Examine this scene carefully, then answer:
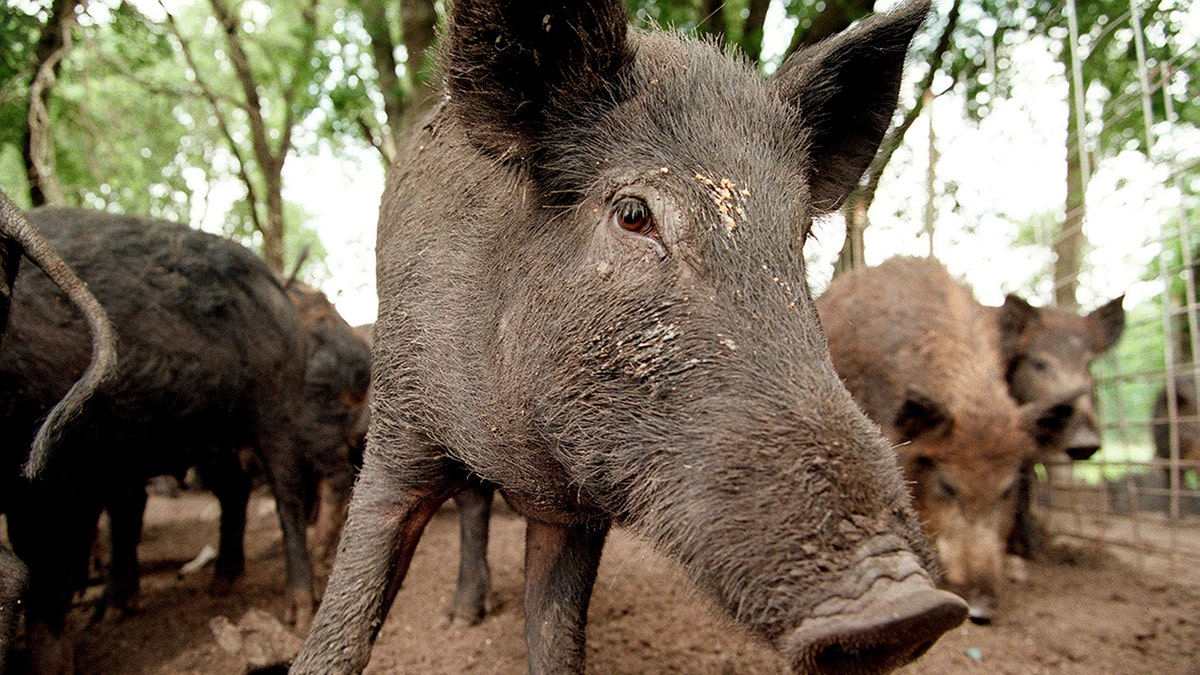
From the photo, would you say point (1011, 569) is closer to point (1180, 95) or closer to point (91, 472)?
point (1180, 95)

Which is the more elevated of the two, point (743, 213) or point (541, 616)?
point (743, 213)

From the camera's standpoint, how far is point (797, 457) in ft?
5.50

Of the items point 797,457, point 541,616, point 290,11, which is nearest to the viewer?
point 797,457

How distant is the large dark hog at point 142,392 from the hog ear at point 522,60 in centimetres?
182

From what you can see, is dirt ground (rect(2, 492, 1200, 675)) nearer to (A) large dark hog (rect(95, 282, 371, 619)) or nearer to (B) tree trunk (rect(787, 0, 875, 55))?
(A) large dark hog (rect(95, 282, 371, 619))

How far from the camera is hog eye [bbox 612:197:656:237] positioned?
7.15 feet

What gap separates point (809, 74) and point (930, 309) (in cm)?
389

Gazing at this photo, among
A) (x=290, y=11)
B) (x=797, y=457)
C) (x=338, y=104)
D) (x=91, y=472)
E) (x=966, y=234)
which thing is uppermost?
(x=290, y=11)

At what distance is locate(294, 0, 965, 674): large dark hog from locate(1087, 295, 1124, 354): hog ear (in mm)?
6233

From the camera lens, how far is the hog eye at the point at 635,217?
2180 millimetres

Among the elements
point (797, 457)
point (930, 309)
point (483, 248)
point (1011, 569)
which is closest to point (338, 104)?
point (930, 309)

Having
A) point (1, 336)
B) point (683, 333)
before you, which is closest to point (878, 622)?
point (683, 333)

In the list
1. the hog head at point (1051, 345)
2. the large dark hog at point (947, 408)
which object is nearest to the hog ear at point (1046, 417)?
the large dark hog at point (947, 408)

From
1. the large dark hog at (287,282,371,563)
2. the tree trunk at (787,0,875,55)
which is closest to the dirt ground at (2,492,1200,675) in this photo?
the large dark hog at (287,282,371,563)
